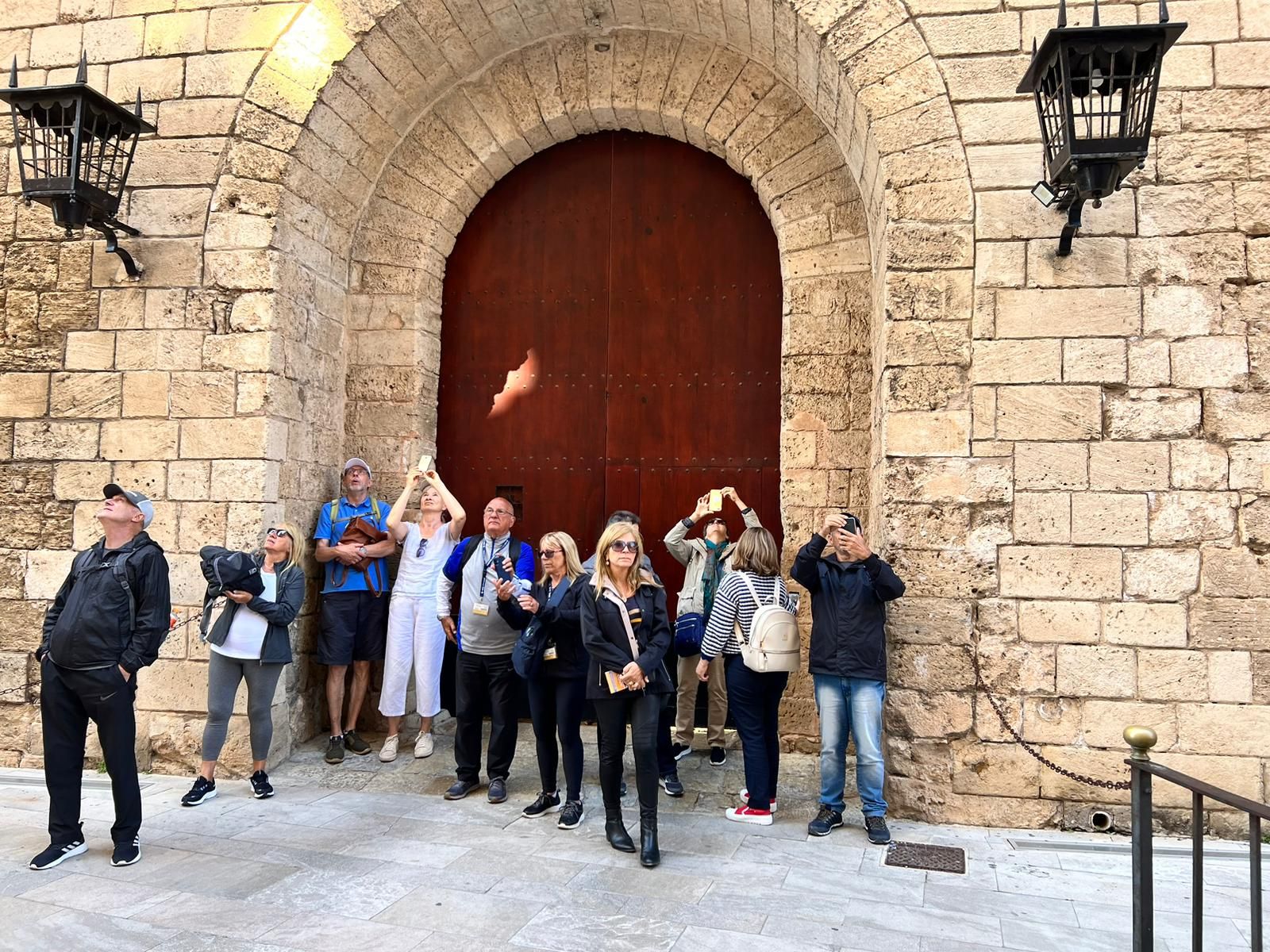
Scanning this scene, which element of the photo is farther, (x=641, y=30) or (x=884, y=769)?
(x=641, y=30)

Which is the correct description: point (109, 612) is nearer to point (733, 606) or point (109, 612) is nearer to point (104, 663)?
point (104, 663)

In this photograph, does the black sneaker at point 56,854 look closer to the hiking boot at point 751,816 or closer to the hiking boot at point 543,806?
the hiking boot at point 543,806

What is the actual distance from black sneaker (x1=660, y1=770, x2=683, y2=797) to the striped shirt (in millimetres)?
751

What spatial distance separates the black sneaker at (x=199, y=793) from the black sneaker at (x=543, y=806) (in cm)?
162

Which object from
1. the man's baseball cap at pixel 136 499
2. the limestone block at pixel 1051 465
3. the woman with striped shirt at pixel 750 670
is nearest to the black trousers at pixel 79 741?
the man's baseball cap at pixel 136 499

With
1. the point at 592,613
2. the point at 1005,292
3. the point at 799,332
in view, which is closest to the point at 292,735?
the point at 592,613

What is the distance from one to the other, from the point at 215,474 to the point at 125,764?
6.08 ft

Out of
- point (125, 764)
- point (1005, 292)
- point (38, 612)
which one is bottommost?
point (125, 764)

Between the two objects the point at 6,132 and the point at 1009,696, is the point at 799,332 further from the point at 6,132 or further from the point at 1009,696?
the point at 6,132

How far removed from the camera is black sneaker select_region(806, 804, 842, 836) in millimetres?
4086

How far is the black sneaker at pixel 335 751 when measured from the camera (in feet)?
17.0

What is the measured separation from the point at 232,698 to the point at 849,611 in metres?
3.10

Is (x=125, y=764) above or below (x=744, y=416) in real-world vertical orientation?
below

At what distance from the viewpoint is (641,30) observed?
5.77 metres
